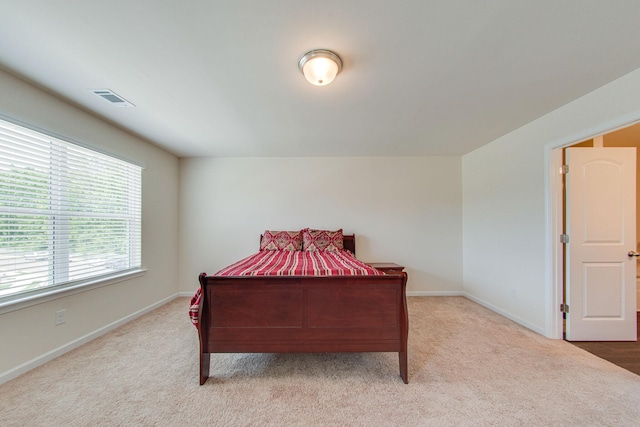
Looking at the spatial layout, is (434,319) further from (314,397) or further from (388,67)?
(388,67)

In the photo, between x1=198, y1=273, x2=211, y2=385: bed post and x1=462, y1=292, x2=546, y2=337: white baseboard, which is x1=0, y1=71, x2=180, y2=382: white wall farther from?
x1=462, y1=292, x2=546, y2=337: white baseboard

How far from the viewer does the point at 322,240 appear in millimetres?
3691

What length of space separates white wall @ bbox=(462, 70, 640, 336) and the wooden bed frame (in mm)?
1947

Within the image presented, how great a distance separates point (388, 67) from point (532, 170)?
220 centimetres

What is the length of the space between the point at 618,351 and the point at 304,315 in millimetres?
2892

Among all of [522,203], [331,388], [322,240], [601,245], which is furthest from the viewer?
[322,240]

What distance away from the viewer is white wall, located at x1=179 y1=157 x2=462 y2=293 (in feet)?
13.1

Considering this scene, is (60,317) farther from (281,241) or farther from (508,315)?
(508,315)

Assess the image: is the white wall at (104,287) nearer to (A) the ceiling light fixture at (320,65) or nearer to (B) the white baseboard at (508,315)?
(A) the ceiling light fixture at (320,65)

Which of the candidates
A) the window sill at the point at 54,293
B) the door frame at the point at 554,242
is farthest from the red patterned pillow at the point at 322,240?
the door frame at the point at 554,242

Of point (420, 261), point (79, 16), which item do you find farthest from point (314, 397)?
point (420, 261)

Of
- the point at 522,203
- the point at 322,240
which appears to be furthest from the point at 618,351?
the point at 322,240

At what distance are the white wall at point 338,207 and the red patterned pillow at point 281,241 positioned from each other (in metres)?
0.25

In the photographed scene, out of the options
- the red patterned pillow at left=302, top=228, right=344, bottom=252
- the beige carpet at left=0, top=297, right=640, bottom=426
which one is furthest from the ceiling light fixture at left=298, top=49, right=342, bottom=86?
the red patterned pillow at left=302, top=228, right=344, bottom=252
